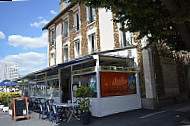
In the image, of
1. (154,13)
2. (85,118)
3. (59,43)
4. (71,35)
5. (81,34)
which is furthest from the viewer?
(59,43)

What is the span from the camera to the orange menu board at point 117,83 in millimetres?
8656

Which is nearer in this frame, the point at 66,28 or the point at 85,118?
the point at 85,118

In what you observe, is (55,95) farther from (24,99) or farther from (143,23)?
(143,23)

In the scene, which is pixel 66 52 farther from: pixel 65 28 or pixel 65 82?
pixel 65 82

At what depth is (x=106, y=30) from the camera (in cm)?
1243

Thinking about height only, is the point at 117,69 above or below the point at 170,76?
above

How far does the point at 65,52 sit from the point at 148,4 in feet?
42.8

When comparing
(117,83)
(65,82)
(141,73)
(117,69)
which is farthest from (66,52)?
(141,73)

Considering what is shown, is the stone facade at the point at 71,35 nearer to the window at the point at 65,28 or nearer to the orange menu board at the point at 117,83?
the window at the point at 65,28

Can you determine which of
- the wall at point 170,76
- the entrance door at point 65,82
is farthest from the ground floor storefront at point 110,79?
the wall at point 170,76

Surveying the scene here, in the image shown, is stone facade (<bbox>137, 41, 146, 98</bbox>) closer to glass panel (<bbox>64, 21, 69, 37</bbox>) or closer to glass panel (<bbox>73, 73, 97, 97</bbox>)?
glass panel (<bbox>73, 73, 97, 97</bbox>)

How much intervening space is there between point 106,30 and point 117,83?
189 inches

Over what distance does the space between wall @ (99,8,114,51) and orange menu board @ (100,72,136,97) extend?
9.97 feet

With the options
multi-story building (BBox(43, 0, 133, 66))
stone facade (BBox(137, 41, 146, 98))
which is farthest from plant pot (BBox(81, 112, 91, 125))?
multi-story building (BBox(43, 0, 133, 66))
